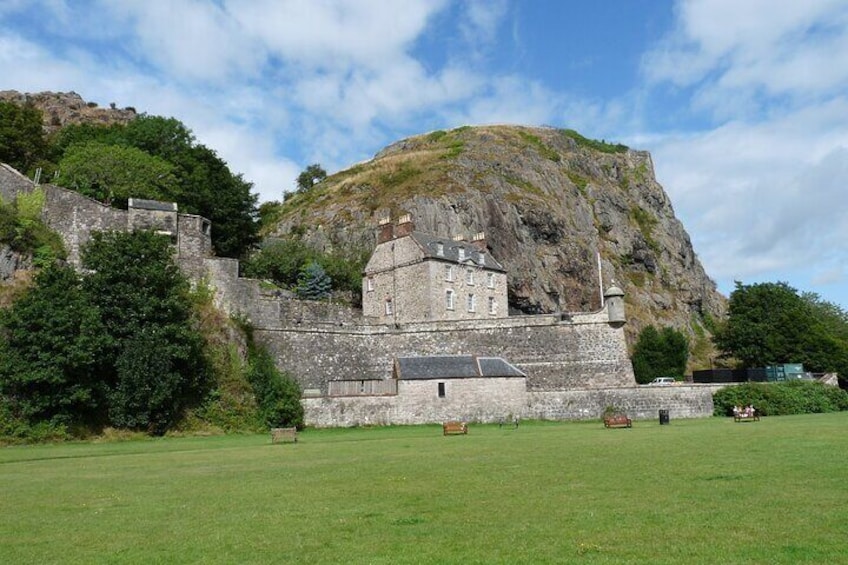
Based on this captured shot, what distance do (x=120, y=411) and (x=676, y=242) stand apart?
102 metres

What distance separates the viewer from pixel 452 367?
45.0 m

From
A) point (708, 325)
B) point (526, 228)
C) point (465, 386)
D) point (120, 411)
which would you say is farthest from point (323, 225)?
point (708, 325)

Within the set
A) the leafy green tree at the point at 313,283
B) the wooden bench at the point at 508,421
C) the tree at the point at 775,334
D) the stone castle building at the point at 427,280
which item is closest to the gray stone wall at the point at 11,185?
the leafy green tree at the point at 313,283

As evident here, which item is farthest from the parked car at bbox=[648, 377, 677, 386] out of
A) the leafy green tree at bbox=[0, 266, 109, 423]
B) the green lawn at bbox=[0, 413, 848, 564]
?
the leafy green tree at bbox=[0, 266, 109, 423]

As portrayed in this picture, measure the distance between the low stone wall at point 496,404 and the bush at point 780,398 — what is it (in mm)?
924

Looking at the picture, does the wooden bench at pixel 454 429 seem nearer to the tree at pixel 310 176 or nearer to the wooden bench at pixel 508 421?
the wooden bench at pixel 508 421

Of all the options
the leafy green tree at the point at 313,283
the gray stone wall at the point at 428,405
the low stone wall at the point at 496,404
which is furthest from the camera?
the leafy green tree at the point at 313,283

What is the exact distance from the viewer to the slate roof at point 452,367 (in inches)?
1750

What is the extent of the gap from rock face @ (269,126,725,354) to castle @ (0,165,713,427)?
26777 mm

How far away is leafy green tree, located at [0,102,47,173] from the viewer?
48.0m

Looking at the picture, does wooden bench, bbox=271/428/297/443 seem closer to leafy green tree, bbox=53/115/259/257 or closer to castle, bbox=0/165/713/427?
castle, bbox=0/165/713/427

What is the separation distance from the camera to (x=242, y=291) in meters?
43.9

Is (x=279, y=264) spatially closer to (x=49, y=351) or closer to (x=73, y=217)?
(x=73, y=217)

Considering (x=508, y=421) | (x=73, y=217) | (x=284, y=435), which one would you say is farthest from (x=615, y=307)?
(x=73, y=217)
